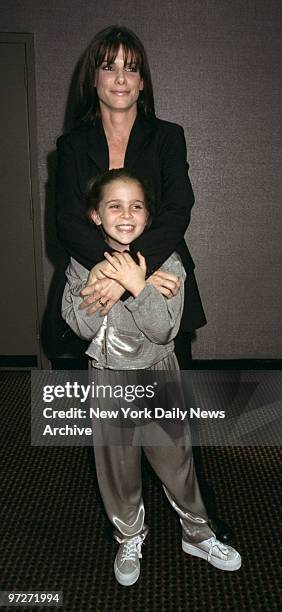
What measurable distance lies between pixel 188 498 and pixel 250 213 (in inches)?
71.3

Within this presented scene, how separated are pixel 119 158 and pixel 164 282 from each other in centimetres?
41

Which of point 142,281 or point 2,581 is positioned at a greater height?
point 142,281

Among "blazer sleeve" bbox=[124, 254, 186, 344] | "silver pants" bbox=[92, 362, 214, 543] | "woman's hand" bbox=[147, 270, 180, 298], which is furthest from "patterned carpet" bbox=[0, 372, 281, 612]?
"woman's hand" bbox=[147, 270, 180, 298]

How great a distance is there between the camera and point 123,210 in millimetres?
1383

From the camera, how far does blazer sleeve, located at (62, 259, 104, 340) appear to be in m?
1.41

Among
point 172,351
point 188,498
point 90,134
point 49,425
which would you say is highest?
point 90,134

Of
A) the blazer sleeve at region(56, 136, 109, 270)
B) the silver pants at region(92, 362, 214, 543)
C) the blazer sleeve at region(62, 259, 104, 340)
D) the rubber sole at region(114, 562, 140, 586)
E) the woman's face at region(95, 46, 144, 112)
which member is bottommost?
the rubber sole at region(114, 562, 140, 586)

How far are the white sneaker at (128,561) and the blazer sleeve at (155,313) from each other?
25.7 inches

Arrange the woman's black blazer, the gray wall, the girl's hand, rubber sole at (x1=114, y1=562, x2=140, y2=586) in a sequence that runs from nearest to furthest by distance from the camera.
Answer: the girl's hand < the woman's black blazer < rubber sole at (x1=114, y1=562, x2=140, y2=586) < the gray wall

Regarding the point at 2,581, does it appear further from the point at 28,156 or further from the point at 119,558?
the point at 28,156

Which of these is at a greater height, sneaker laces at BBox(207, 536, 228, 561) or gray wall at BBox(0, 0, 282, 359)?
gray wall at BBox(0, 0, 282, 359)

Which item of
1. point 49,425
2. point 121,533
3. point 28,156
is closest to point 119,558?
point 121,533

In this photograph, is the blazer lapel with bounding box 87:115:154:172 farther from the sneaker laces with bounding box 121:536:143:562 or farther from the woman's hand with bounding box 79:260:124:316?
the sneaker laces with bounding box 121:536:143:562

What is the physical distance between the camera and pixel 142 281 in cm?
134
